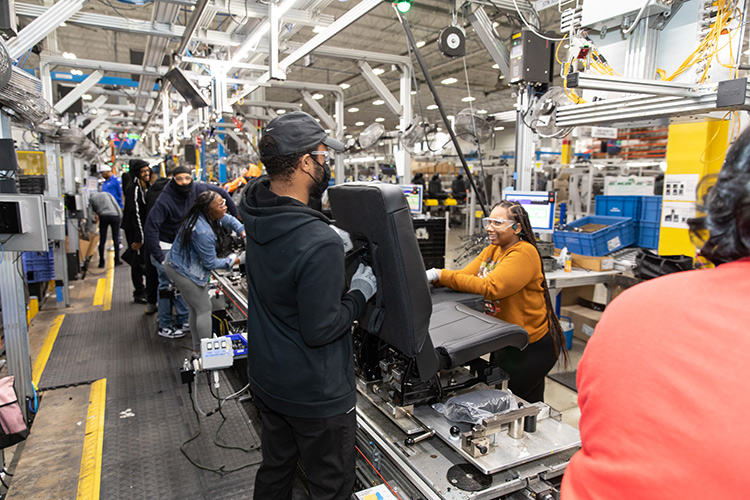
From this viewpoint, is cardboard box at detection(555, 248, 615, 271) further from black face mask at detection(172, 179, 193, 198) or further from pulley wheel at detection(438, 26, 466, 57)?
black face mask at detection(172, 179, 193, 198)

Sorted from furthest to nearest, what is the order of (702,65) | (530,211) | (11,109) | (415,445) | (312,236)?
(530,211) < (11,109) < (702,65) < (415,445) < (312,236)

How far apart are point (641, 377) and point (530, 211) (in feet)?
11.4

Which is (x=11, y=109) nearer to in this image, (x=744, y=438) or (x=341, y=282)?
(x=341, y=282)

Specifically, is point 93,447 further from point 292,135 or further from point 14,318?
point 292,135

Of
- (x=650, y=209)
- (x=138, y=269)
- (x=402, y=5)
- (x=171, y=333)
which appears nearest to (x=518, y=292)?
(x=402, y=5)

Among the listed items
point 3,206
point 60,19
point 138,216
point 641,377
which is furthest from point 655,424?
point 138,216

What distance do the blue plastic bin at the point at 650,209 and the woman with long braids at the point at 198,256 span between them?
4.16 metres

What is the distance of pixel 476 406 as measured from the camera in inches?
65.3

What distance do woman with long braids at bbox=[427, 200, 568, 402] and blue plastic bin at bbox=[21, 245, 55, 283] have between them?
547 cm

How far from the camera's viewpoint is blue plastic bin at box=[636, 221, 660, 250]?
479cm

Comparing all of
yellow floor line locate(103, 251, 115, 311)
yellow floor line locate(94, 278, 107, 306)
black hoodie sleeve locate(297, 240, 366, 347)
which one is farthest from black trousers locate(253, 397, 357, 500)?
yellow floor line locate(94, 278, 107, 306)

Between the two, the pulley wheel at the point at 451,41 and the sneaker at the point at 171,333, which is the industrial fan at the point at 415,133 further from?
the sneaker at the point at 171,333

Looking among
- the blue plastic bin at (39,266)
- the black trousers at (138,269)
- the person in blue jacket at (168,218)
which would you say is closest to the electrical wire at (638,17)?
the person in blue jacket at (168,218)

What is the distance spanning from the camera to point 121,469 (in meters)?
2.64
